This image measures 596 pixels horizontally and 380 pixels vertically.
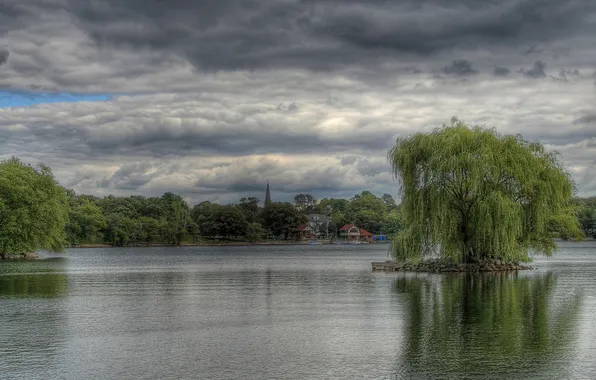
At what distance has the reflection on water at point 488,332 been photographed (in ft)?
62.1

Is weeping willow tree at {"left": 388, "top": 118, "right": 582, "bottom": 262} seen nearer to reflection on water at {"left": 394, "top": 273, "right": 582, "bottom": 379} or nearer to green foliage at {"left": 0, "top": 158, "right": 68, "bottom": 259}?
→ reflection on water at {"left": 394, "top": 273, "right": 582, "bottom": 379}

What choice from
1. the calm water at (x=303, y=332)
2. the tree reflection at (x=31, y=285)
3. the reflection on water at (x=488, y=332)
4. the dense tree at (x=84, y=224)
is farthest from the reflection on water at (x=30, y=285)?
the dense tree at (x=84, y=224)

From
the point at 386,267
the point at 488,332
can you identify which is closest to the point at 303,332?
the point at 488,332

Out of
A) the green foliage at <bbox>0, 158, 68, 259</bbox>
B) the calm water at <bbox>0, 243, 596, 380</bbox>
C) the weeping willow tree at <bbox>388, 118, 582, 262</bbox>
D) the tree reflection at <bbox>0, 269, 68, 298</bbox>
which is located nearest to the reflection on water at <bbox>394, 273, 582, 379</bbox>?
the calm water at <bbox>0, 243, 596, 380</bbox>

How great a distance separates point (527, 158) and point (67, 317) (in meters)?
39.8

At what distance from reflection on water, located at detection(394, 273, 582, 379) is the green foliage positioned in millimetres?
64033

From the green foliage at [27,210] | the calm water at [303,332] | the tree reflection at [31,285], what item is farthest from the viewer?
the green foliage at [27,210]

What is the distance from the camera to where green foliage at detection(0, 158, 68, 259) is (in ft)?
293

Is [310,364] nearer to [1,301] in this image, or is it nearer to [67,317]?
[67,317]

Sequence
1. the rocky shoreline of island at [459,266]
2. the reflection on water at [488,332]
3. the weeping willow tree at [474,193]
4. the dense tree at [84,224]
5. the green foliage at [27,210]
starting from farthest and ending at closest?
the dense tree at [84,224] → the green foliage at [27,210] → the rocky shoreline of island at [459,266] → the weeping willow tree at [474,193] → the reflection on water at [488,332]

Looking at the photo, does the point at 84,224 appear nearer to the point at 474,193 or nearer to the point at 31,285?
the point at 31,285

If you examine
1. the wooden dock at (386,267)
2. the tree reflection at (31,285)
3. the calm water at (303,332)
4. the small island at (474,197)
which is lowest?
the calm water at (303,332)

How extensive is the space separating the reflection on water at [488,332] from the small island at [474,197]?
11.9m

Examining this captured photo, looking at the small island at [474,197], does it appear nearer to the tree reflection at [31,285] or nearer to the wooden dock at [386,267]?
the wooden dock at [386,267]
